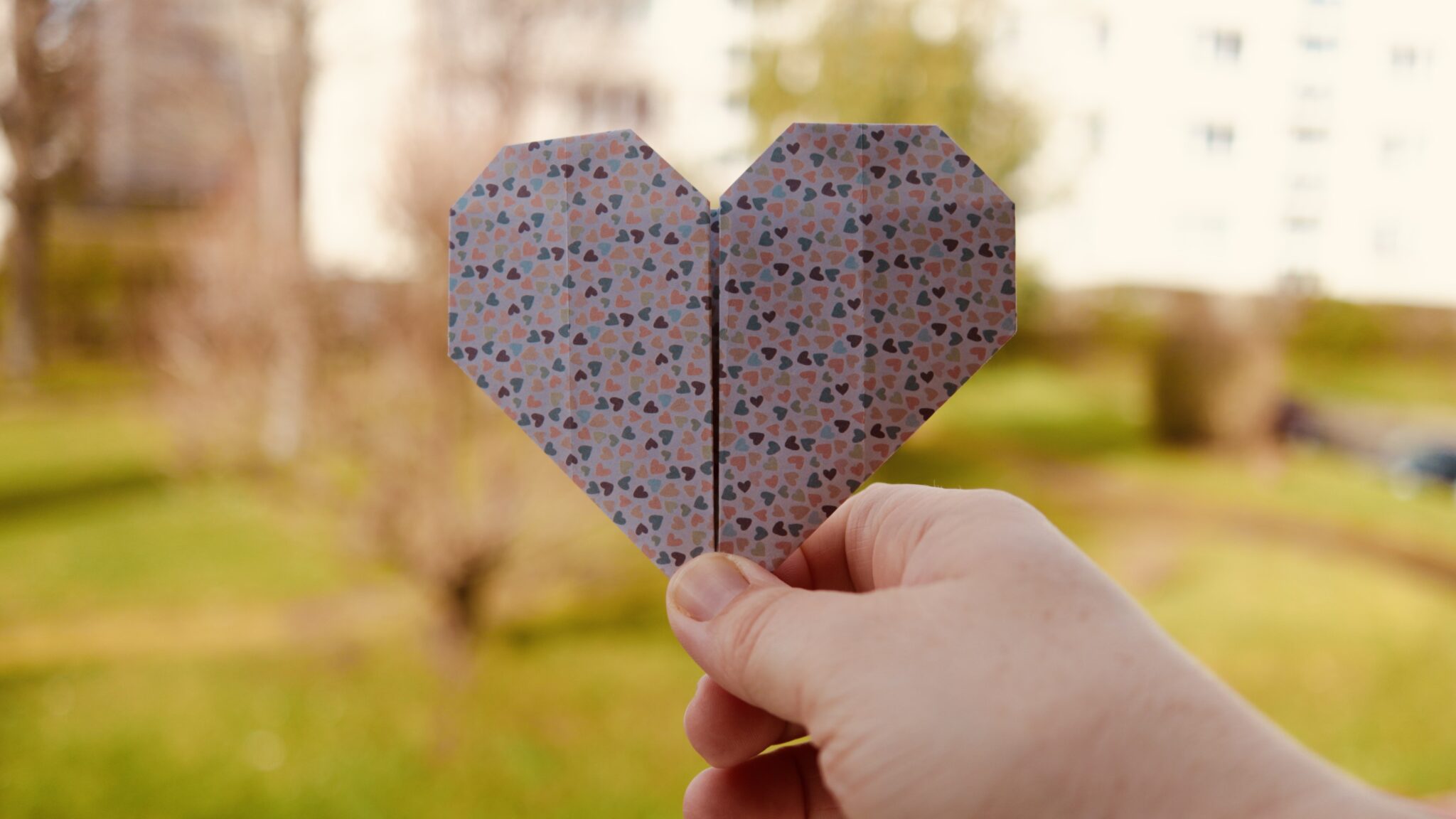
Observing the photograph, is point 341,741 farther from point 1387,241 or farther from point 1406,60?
point 1406,60

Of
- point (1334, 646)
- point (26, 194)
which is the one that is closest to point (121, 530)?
point (26, 194)

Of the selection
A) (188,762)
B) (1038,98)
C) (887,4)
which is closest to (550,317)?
(188,762)

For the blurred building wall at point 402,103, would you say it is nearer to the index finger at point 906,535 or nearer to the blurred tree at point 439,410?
the blurred tree at point 439,410

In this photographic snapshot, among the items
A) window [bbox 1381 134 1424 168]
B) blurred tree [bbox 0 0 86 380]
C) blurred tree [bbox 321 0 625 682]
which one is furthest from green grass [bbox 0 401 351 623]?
window [bbox 1381 134 1424 168]

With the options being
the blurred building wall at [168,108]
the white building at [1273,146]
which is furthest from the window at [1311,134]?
the blurred building wall at [168,108]

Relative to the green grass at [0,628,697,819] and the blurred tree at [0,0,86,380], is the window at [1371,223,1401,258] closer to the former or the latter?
the green grass at [0,628,697,819]

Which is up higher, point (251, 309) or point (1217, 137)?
point (1217, 137)
